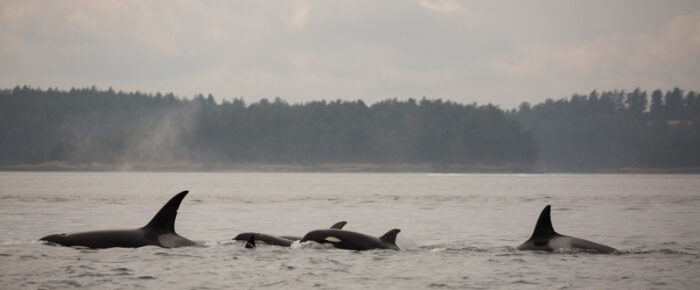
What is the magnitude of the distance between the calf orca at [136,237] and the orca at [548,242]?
9.27 meters

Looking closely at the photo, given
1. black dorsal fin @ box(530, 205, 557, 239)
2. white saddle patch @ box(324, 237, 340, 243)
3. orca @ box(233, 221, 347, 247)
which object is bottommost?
orca @ box(233, 221, 347, 247)

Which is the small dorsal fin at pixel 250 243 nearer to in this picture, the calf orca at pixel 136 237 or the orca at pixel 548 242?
the calf orca at pixel 136 237

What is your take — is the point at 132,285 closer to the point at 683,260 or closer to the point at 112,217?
the point at 683,260

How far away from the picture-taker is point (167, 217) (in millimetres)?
23219

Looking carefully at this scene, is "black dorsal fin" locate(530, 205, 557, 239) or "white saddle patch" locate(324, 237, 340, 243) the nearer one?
"white saddle patch" locate(324, 237, 340, 243)

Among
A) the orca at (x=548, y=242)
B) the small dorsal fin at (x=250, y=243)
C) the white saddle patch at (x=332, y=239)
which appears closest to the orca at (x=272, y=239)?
the small dorsal fin at (x=250, y=243)

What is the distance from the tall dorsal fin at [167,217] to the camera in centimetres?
2275

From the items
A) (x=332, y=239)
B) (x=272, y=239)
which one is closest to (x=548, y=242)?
(x=332, y=239)

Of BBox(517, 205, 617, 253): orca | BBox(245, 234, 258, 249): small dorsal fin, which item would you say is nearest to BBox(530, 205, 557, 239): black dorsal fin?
BBox(517, 205, 617, 253): orca

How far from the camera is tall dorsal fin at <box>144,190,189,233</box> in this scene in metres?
22.8

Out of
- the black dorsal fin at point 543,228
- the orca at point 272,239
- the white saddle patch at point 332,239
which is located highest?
the black dorsal fin at point 543,228

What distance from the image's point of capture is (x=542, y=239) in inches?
973

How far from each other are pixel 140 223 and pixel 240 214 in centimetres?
798

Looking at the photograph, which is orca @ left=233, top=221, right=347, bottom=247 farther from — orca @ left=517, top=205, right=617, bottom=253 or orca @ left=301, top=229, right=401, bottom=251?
orca @ left=517, top=205, right=617, bottom=253
